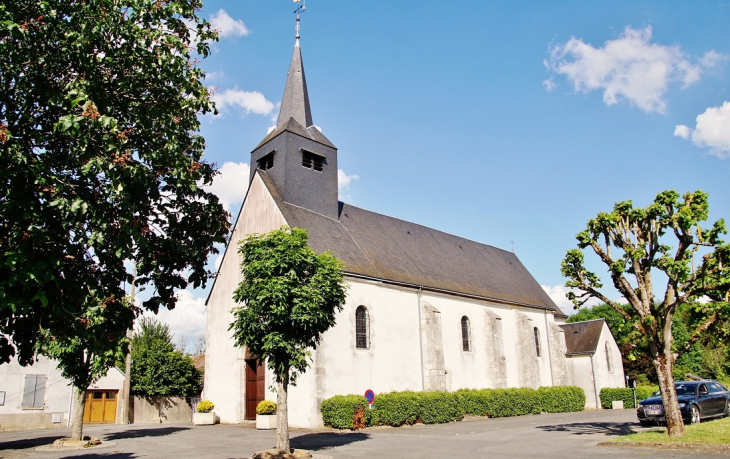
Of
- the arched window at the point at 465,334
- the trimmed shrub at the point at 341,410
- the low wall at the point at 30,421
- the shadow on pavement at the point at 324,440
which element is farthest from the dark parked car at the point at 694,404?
the low wall at the point at 30,421

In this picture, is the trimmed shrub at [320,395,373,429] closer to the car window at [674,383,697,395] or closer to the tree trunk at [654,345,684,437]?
the tree trunk at [654,345,684,437]

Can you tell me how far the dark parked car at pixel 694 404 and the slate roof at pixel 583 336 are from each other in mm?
16878

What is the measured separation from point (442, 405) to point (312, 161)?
12.3m

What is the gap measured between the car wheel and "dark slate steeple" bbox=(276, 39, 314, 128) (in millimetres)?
19463

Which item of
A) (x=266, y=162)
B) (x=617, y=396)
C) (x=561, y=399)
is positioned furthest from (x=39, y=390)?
(x=617, y=396)

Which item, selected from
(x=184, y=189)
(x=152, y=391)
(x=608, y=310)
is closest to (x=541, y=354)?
(x=152, y=391)

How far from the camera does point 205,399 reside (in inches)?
974

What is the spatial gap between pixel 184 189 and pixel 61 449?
1113 centimetres

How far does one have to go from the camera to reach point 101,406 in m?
29.9

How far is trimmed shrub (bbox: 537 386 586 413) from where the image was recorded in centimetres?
2858

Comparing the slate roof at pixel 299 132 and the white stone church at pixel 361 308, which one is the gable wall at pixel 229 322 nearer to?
the white stone church at pixel 361 308

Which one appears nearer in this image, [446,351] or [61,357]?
[61,357]

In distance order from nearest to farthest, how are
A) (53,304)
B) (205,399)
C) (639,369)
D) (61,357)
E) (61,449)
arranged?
1. (53,304)
2. (61,449)
3. (61,357)
4. (205,399)
5. (639,369)

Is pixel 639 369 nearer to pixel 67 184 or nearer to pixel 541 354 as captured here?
pixel 541 354
